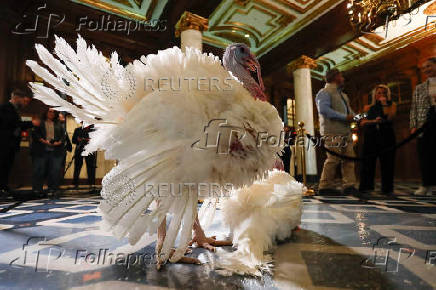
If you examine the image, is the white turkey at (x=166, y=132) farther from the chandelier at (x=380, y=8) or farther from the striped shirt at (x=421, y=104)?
the chandelier at (x=380, y=8)

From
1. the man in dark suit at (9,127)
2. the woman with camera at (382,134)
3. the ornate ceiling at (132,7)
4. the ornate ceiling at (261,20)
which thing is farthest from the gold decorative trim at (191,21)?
the woman with camera at (382,134)

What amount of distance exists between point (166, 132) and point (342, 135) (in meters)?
3.58

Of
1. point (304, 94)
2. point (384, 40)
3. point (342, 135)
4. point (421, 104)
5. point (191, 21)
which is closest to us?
point (421, 104)

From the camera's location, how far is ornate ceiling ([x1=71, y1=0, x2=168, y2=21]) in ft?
19.1

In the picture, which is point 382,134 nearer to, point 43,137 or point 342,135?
point 342,135

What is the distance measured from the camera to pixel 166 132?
975 mm

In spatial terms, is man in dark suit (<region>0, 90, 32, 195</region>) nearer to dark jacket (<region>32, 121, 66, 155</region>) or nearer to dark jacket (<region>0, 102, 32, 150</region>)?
dark jacket (<region>0, 102, 32, 150</region>)

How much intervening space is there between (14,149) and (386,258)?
5.31 metres

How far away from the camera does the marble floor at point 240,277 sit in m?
0.88

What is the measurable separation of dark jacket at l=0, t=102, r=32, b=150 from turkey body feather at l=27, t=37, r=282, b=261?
3.58 metres

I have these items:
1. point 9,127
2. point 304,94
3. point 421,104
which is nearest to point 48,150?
point 9,127

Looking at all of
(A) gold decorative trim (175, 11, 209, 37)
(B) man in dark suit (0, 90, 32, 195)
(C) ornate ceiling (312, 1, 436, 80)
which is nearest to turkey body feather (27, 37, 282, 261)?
(B) man in dark suit (0, 90, 32, 195)

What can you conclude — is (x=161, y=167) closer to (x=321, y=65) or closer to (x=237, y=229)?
(x=237, y=229)

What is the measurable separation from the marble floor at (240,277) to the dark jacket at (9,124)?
9.45 feet
